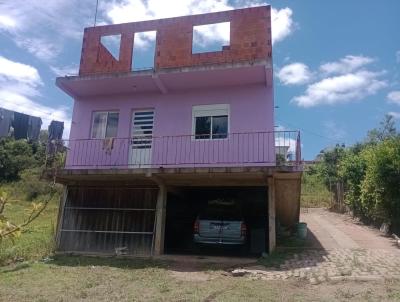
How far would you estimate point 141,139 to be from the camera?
13367mm

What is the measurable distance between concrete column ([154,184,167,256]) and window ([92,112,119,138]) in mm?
3076

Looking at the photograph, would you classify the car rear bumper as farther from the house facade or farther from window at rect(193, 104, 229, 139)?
window at rect(193, 104, 229, 139)

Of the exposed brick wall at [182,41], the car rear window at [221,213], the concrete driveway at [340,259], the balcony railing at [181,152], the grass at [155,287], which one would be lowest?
the grass at [155,287]

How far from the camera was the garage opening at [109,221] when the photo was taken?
496 inches

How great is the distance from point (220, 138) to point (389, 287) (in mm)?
6864

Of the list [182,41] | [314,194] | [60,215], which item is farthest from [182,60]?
[314,194]

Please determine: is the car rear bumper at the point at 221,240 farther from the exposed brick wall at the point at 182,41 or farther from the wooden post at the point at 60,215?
the exposed brick wall at the point at 182,41

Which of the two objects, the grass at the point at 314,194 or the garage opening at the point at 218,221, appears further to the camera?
the grass at the point at 314,194

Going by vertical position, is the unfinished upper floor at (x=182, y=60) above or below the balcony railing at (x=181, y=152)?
→ above

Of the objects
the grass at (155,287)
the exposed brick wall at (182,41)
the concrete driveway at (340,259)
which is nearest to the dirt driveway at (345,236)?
the concrete driveway at (340,259)

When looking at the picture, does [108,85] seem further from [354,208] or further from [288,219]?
[354,208]

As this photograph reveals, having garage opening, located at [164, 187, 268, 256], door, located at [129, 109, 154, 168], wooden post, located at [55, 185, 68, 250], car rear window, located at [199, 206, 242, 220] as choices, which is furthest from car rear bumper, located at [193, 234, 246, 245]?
wooden post, located at [55, 185, 68, 250]

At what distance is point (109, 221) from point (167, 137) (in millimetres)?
3423

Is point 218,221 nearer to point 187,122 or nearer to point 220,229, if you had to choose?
point 220,229
